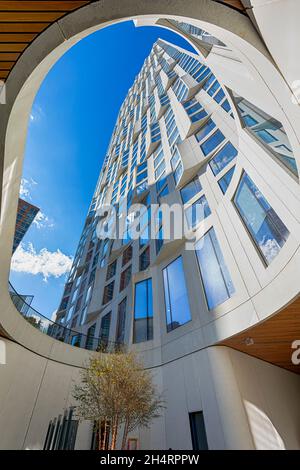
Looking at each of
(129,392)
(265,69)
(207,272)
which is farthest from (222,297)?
(265,69)

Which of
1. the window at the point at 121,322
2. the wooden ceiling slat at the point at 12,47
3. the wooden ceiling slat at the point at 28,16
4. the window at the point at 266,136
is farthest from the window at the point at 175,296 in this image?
the wooden ceiling slat at the point at 28,16

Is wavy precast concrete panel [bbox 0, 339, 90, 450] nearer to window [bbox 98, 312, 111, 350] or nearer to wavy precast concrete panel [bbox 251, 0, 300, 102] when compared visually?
window [bbox 98, 312, 111, 350]

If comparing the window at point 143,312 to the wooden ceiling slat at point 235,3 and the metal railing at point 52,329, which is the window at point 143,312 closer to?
the metal railing at point 52,329

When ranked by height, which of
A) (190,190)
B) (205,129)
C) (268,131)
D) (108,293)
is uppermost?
(205,129)

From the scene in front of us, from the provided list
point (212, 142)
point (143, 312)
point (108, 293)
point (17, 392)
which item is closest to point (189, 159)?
point (212, 142)

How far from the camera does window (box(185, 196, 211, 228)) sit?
1177 centimetres

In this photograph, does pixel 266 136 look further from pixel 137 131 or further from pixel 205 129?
pixel 137 131

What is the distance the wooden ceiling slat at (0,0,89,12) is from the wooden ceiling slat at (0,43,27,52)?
0.39 m

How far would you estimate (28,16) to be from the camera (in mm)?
3250

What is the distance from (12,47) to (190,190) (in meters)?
11.4

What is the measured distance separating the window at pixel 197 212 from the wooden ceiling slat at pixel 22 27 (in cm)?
942

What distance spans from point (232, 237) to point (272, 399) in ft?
20.3

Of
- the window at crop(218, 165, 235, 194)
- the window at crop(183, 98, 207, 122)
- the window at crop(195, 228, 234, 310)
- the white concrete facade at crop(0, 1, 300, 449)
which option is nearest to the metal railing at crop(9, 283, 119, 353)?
the white concrete facade at crop(0, 1, 300, 449)

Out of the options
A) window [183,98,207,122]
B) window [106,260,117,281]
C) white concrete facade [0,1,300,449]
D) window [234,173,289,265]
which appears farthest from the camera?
window [106,260,117,281]
